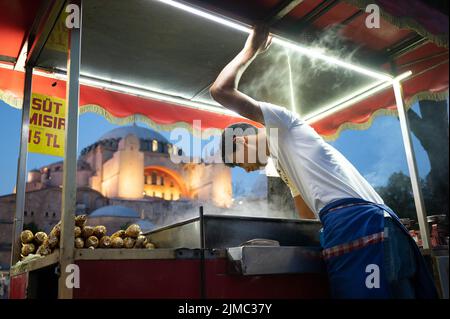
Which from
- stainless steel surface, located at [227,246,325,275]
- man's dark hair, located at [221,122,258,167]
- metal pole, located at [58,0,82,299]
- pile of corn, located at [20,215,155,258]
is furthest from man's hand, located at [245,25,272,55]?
pile of corn, located at [20,215,155,258]

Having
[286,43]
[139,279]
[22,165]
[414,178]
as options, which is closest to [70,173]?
[139,279]

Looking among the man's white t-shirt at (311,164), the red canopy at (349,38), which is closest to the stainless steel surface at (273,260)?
the man's white t-shirt at (311,164)

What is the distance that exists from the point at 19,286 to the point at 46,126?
183 cm

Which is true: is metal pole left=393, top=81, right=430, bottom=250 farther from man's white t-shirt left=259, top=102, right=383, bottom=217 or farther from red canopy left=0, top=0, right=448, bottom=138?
man's white t-shirt left=259, top=102, right=383, bottom=217

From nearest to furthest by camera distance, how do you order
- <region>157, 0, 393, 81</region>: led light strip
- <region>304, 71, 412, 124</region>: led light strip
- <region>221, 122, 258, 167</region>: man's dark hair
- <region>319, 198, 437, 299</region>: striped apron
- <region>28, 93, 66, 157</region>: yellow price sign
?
<region>319, 198, 437, 299</region>: striped apron → <region>221, 122, 258, 167</region>: man's dark hair → <region>157, 0, 393, 81</region>: led light strip → <region>28, 93, 66, 157</region>: yellow price sign → <region>304, 71, 412, 124</region>: led light strip

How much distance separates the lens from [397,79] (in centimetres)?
478

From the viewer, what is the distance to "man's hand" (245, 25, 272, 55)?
3.19m

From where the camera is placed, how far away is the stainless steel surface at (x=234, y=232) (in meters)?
2.98

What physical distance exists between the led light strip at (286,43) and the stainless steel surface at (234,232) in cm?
186

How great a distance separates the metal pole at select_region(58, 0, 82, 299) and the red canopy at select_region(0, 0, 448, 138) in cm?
119

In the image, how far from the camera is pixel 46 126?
4211 millimetres

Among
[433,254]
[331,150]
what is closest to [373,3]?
[331,150]

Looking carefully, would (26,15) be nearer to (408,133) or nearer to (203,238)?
(203,238)
